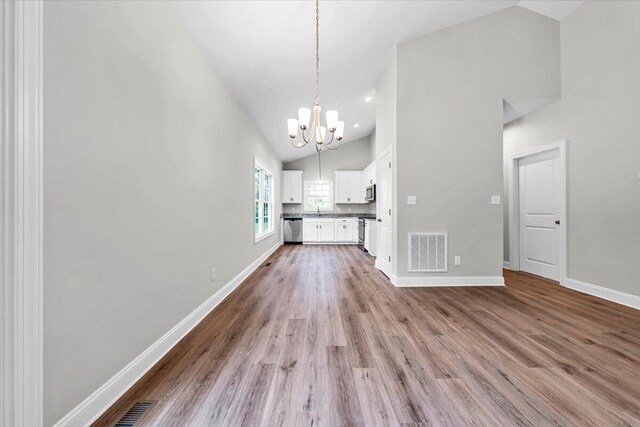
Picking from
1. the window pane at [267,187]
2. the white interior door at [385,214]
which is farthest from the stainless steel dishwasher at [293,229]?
the white interior door at [385,214]

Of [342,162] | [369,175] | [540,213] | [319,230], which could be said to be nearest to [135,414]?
[540,213]

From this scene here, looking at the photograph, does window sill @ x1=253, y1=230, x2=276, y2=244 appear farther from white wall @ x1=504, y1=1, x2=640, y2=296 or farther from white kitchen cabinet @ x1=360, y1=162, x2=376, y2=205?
white wall @ x1=504, y1=1, x2=640, y2=296

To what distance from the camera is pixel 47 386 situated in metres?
1.02

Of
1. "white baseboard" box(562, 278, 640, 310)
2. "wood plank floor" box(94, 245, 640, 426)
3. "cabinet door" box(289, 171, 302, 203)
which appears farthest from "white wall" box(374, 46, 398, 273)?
"cabinet door" box(289, 171, 302, 203)

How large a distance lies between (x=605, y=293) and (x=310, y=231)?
6.03 m

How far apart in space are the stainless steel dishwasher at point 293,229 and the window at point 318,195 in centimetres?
64

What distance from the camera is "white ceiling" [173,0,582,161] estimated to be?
223 centimetres

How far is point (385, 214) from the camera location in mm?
4129

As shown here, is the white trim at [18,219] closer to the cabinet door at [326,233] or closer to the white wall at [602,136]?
the white wall at [602,136]

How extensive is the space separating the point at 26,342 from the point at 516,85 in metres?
4.89

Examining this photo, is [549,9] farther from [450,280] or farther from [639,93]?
[450,280]

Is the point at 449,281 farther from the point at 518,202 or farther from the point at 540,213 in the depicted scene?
the point at 518,202

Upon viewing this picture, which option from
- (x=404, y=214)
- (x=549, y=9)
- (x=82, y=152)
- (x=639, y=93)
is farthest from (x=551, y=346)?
(x=549, y=9)

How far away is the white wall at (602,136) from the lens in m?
2.75
